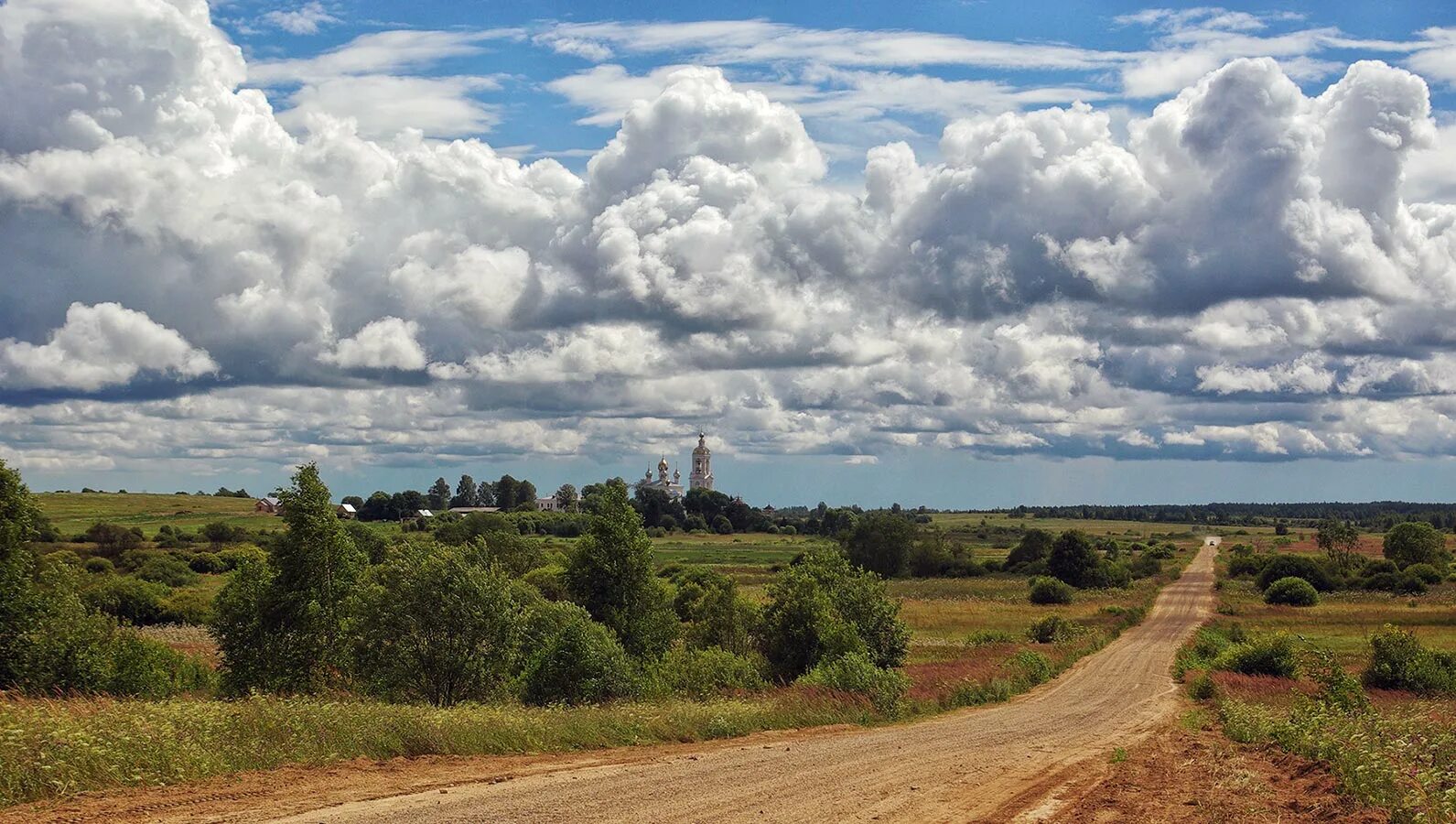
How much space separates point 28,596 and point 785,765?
96.6 ft

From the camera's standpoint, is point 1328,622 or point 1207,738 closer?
point 1207,738

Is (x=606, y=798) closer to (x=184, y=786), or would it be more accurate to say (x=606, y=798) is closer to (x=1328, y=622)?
(x=184, y=786)

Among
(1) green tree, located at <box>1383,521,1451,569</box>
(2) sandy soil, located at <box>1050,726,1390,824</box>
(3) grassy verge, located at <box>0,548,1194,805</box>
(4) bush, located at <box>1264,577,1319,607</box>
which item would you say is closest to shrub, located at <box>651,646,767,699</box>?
(3) grassy verge, located at <box>0,548,1194,805</box>

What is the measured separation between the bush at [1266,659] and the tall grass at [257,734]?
3362cm

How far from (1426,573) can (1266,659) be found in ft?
250

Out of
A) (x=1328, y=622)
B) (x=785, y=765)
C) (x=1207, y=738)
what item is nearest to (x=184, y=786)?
(x=785, y=765)

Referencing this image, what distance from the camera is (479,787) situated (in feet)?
59.5

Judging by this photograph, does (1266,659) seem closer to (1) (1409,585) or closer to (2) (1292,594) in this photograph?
(2) (1292,594)

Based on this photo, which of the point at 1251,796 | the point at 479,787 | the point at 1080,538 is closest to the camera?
the point at 479,787

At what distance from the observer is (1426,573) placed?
116m

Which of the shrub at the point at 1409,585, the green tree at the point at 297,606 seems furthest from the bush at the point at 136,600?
the shrub at the point at 1409,585

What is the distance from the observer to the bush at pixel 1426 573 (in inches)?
4515

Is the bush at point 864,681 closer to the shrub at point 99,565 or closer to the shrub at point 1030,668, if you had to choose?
the shrub at point 1030,668

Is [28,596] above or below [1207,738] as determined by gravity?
above
